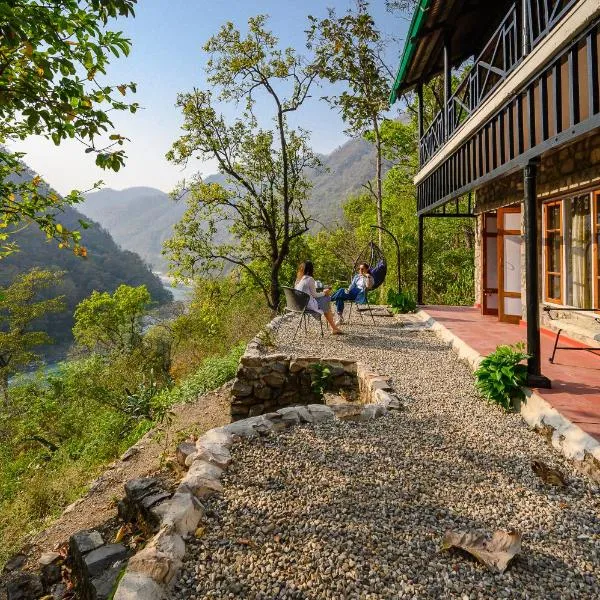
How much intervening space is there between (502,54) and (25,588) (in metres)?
10.6

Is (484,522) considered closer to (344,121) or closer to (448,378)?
(448,378)

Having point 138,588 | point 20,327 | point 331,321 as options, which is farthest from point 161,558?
point 20,327

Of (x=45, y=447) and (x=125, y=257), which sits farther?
(x=125, y=257)

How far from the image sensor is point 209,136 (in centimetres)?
1767

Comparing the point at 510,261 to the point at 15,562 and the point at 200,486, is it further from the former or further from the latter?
the point at 15,562

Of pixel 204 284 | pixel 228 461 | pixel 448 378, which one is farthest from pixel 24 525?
pixel 204 284

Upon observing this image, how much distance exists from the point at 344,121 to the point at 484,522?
54.4 feet

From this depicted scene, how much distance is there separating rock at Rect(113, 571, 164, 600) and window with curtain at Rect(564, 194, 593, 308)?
6.04 meters

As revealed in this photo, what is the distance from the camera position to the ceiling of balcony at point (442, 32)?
705 centimetres

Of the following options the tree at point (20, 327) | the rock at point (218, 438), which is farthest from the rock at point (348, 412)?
the tree at point (20, 327)

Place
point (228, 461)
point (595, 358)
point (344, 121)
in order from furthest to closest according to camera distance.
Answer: point (344, 121)
point (595, 358)
point (228, 461)

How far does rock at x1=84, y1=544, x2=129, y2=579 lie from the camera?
2.67 metres

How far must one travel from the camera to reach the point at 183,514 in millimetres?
2404

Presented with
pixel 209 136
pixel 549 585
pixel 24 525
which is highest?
pixel 209 136
